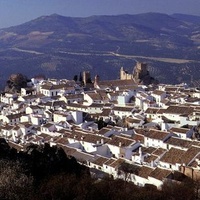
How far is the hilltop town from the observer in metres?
27.2

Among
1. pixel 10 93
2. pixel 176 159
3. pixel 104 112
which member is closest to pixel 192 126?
pixel 176 159

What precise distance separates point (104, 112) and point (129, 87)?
14.1 m

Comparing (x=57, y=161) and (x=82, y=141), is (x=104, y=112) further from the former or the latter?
(x=57, y=161)

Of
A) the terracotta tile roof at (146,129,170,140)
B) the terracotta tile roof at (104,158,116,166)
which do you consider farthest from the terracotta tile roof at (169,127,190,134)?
the terracotta tile roof at (104,158,116,166)

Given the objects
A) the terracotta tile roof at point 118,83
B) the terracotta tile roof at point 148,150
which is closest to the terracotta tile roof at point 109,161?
the terracotta tile roof at point 148,150

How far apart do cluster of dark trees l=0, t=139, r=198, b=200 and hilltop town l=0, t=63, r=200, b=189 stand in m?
3.63

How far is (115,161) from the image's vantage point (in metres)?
28.7

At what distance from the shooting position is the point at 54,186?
19.0 meters

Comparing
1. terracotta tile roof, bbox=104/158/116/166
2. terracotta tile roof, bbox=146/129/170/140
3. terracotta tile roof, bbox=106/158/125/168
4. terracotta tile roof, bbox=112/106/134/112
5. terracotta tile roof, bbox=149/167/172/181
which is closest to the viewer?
terracotta tile roof, bbox=149/167/172/181

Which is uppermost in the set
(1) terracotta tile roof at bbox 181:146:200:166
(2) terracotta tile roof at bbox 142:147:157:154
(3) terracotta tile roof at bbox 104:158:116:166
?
(1) terracotta tile roof at bbox 181:146:200:166

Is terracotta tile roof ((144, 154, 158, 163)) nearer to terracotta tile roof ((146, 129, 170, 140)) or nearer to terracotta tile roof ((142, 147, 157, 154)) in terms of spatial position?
terracotta tile roof ((142, 147, 157, 154))

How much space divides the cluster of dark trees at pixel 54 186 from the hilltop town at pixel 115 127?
3.63 meters

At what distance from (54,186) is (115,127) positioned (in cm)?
1797

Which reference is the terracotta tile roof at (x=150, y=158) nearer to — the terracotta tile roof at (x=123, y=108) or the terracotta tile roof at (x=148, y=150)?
the terracotta tile roof at (x=148, y=150)
